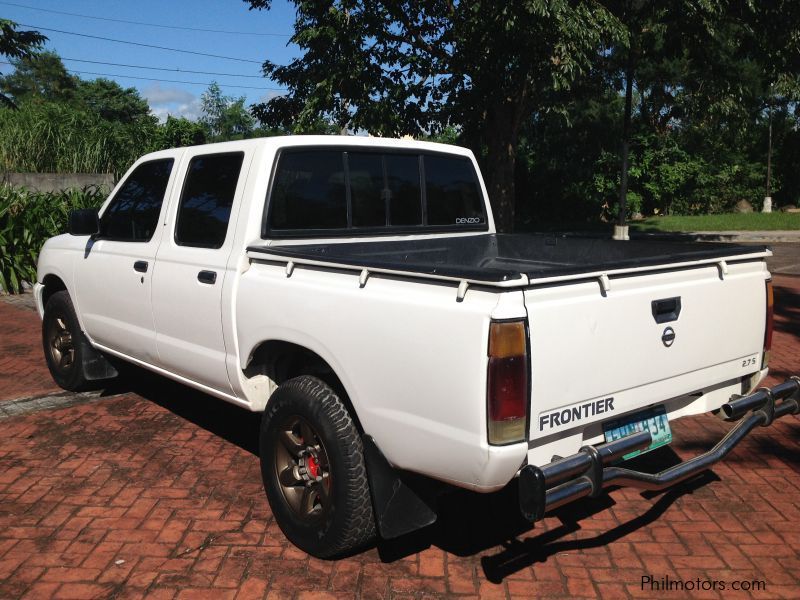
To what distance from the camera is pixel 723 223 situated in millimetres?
25875

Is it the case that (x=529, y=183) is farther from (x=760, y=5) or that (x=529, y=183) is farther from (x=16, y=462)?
(x=16, y=462)

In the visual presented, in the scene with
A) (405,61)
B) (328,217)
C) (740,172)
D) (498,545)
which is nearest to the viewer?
(498,545)

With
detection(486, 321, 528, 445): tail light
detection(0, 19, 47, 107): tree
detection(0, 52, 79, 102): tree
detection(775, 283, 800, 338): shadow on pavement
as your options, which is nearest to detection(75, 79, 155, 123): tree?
detection(0, 52, 79, 102): tree

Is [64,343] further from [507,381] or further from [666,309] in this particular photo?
[666,309]

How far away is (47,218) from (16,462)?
824cm

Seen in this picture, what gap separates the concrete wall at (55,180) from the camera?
1305cm

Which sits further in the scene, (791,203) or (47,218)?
(791,203)

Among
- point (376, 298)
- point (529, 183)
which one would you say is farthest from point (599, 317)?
point (529, 183)

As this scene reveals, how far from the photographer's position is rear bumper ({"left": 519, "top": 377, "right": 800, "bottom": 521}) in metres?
2.55

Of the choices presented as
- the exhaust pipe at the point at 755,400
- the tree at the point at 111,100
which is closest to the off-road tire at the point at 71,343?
the exhaust pipe at the point at 755,400

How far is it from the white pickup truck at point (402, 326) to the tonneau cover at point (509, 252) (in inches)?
0.7

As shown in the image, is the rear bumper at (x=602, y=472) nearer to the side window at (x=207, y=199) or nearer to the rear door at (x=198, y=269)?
the rear door at (x=198, y=269)

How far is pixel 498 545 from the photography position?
142 inches

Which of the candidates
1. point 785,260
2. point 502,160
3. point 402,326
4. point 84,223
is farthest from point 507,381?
point 785,260
